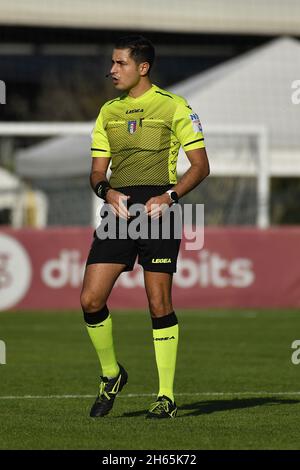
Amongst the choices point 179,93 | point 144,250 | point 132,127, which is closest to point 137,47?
point 132,127

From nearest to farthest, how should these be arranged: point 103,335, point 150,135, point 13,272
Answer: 1. point 150,135
2. point 103,335
3. point 13,272

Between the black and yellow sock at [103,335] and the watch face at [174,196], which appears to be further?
the black and yellow sock at [103,335]

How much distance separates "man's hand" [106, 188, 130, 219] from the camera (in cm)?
788

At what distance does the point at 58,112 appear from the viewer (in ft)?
137

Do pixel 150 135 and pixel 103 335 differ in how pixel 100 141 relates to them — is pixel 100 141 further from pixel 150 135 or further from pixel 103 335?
pixel 103 335

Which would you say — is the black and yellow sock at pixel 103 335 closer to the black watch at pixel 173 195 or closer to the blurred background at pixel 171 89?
the black watch at pixel 173 195

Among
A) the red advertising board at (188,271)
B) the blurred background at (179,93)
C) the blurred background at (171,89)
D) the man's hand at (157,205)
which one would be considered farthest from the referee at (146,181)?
the blurred background at (171,89)

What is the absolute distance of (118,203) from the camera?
790cm

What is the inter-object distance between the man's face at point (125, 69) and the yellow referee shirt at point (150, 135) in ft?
0.42

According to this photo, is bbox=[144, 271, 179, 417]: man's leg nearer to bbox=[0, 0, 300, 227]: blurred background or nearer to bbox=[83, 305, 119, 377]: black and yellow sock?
bbox=[83, 305, 119, 377]: black and yellow sock

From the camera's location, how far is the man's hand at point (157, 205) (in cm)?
787

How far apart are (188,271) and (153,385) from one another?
9.75m
